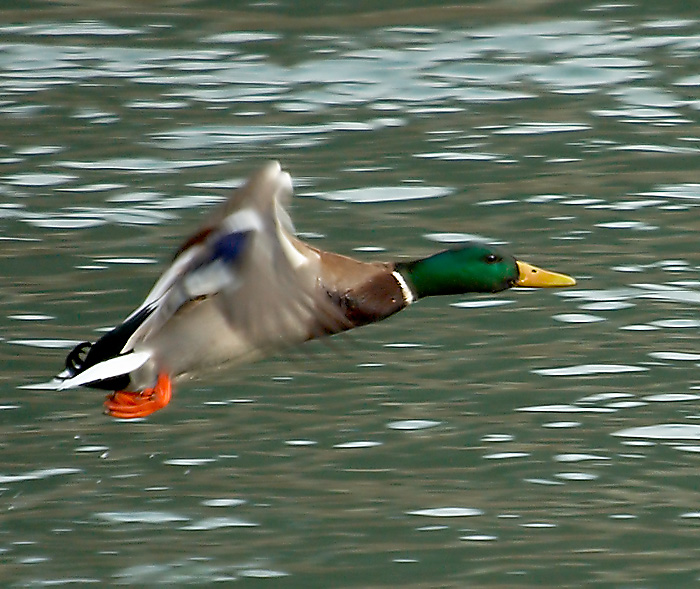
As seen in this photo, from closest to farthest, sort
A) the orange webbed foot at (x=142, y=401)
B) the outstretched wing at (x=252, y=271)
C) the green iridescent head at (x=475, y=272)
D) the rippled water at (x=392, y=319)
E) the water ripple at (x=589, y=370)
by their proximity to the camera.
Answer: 1. the outstretched wing at (x=252, y=271)
2. the orange webbed foot at (x=142, y=401)
3. the rippled water at (x=392, y=319)
4. the green iridescent head at (x=475, y=272)
5. the water ripple at (x=589, y=370)

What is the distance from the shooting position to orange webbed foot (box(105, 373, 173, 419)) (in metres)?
5.93

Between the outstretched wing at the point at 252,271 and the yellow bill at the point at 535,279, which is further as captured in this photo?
the yellow bill at the point at 535,279

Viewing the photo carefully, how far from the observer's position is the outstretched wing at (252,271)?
17.3 ft

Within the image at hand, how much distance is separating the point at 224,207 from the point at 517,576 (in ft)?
4.92

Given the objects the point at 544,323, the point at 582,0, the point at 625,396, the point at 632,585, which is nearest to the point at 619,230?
the point at 544,323

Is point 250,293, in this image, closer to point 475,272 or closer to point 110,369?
point 110,369

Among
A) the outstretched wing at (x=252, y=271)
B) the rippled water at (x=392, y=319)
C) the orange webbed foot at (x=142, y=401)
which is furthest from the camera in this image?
the rippled water at (x=392, y=319)

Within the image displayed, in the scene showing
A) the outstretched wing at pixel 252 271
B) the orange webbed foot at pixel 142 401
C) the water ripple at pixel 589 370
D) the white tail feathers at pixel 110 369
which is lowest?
the water ripple at pixel 589 370

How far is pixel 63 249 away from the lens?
866 centimetres

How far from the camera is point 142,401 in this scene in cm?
597

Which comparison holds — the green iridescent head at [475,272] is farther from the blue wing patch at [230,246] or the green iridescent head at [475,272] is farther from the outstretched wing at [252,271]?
the blue wing patch at [230,246]

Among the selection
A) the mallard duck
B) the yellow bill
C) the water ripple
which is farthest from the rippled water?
the yellow bill

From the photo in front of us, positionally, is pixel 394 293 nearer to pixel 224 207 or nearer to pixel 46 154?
pixel 224 207

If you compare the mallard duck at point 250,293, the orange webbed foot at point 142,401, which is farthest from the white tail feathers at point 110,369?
the orange webbed foot at point 142,401
